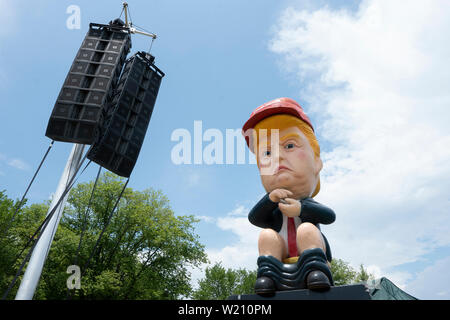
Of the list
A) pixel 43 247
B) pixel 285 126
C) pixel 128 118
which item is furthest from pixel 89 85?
pixel 285 126

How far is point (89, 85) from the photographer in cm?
925

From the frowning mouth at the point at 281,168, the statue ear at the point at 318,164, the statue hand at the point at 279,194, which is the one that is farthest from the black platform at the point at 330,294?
the statue ear at the point at 318,164

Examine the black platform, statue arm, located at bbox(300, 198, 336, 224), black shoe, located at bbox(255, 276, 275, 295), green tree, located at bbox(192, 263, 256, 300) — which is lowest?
the black platform

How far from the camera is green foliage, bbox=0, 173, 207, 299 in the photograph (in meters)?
13.4

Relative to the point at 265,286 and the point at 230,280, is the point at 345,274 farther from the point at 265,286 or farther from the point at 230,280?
the point at 265,286

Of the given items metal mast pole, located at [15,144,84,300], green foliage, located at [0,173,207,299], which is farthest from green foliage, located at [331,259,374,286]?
metal mast pole, located at [15,144,84,300]

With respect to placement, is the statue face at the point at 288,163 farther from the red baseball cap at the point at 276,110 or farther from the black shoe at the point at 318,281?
the black shoe at the point at 318,281

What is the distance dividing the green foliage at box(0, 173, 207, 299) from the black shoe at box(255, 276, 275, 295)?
37.1 ft

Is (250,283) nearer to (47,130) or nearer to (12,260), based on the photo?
(12,260)

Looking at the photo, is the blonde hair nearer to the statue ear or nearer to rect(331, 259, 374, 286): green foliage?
the statue ear
